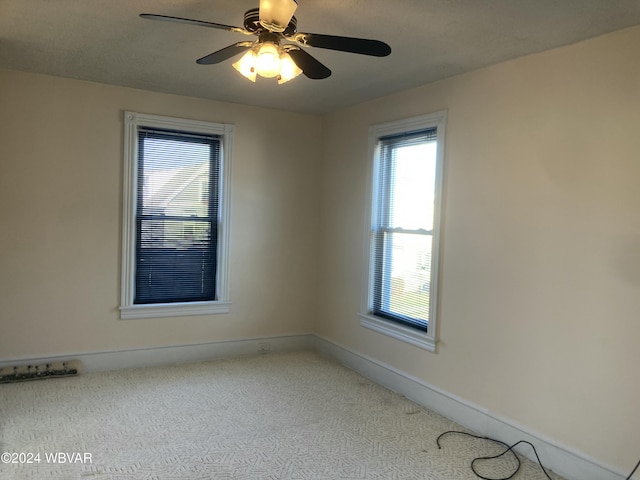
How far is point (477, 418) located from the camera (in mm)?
3336

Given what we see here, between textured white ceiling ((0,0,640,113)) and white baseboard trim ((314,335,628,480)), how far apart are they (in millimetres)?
2339

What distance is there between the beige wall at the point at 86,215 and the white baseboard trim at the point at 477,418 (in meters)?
1.23

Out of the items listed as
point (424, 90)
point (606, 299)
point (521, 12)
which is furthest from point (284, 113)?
point (606, 299)

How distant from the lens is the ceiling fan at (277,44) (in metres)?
2.02

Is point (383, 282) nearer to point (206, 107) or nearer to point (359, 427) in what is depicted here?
point (359, 427)

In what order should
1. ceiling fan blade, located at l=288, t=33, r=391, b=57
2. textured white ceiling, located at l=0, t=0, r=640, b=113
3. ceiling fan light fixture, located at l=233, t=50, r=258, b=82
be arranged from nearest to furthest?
ceiling fan blade, located at l=288, t=33, r=391, b=57 < ceiling fan light fixture, located at l=233, t=50, r=258, b=82 < textured white ceiling, located at l=0, t=0, r=640, b=113

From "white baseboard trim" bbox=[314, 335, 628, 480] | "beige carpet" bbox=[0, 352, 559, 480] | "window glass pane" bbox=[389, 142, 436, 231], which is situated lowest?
"beige carpet" bbox=[0, 352, 559, 480]

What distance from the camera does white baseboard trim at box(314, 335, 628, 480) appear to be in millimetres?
2719

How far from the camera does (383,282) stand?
432cm

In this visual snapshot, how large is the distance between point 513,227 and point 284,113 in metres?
2.75

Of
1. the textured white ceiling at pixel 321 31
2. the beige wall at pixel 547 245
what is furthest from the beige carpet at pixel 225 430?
the textured white ceiling at pixel 321 31

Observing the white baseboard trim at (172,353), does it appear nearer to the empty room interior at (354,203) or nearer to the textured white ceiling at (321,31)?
the empty room interior at (354,203)

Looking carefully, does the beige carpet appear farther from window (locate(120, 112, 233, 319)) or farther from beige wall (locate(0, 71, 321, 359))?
window (locate(120, 112, 233, 319))

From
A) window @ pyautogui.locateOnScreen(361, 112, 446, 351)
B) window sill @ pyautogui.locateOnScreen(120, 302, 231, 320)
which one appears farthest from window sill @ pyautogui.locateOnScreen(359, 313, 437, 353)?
window sill @ pyautogui.locateOnScreen(120, 302, 231, 320)
